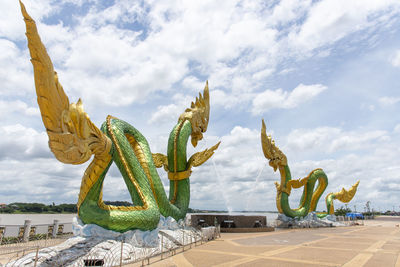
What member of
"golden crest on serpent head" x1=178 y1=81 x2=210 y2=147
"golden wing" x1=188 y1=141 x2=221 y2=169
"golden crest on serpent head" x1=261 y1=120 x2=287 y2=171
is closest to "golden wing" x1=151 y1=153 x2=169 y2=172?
"golden wing" x1=188 y1=141 x2=221 y2=169

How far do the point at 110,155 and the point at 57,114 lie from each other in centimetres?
297

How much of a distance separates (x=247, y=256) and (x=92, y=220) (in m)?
4.85

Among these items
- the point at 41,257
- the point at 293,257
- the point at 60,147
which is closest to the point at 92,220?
the point at 41,257

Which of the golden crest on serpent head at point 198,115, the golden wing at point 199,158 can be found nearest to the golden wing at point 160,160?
the golden wing at point 199,158

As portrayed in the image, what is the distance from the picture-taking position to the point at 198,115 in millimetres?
15312

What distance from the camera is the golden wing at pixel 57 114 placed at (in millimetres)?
5359

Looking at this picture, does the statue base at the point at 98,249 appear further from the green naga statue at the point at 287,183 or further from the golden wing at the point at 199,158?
the green naga statue at the point at 287,183

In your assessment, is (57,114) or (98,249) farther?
(98,249)

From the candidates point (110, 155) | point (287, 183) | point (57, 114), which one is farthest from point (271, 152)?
point (57, 114)

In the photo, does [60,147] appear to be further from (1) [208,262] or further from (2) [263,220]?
(2) [263,220]

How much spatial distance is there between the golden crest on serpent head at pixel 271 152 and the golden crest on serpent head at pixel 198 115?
668 centimetres

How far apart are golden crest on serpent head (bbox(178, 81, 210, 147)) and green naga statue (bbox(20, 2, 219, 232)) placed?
0.38ft

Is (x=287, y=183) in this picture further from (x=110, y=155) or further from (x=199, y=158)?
(x=110, y=155)

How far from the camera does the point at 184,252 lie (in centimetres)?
950
